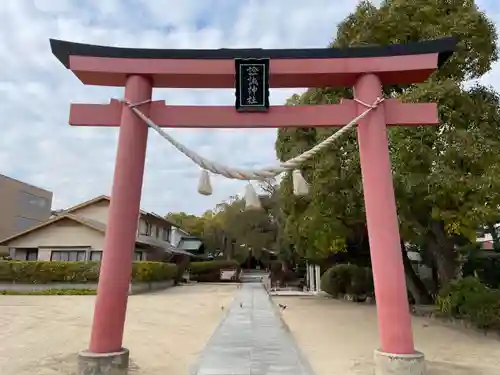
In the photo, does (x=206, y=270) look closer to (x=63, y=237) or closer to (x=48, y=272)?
(x=63, y=237)

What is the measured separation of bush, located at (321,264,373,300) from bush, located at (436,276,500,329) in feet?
23.4

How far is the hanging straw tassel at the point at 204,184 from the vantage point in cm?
632

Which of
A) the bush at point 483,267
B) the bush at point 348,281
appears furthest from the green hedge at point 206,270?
the bush at point 483,267

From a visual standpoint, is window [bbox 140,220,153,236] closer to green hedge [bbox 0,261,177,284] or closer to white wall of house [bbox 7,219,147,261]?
white wall of house [bbox 7,219,147,261]

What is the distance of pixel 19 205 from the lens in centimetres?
3756

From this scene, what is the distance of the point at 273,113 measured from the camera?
6.05 m

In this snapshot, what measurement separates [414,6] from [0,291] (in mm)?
22805

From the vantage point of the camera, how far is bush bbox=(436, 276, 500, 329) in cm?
991

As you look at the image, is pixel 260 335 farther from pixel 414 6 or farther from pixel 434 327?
pixel 414 6


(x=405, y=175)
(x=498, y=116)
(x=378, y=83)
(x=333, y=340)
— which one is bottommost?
(x=333, y=340)

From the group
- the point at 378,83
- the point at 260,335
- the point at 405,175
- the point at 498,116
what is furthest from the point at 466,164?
the point at 260,335

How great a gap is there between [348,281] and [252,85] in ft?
52.3

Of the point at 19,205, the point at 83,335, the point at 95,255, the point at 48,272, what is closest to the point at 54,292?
the point at 48,272

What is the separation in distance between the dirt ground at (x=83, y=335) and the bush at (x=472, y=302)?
21.2 feet
